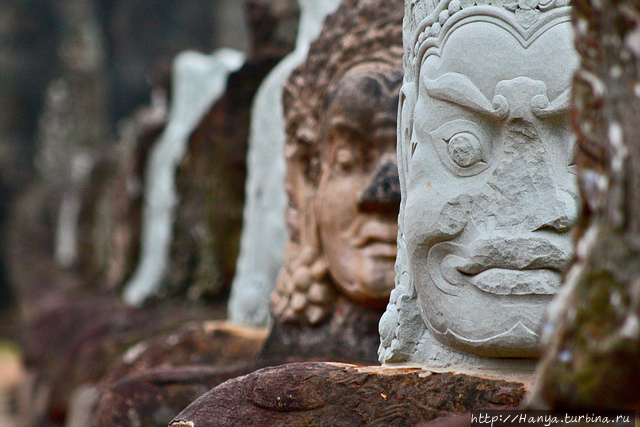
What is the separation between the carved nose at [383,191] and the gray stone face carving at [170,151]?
2.89 metres

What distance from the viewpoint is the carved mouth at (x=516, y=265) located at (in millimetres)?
1721

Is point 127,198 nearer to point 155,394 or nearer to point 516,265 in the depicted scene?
point 155,394

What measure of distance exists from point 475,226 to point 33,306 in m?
7.32

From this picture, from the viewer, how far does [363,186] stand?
2658 mm

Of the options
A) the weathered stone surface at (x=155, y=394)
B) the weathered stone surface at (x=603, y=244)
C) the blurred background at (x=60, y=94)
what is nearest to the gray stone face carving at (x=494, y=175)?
the weathered stone surface at (x=603, y=244)

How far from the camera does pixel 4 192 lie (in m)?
12.9

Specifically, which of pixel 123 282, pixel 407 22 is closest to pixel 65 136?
pixel 123 282

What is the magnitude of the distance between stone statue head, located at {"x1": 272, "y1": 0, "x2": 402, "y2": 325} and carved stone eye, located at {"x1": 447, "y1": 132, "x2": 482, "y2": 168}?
0.84m

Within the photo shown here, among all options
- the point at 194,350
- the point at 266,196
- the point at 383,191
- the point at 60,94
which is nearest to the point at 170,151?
the point at 266,196

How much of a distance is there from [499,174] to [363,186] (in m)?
0.94

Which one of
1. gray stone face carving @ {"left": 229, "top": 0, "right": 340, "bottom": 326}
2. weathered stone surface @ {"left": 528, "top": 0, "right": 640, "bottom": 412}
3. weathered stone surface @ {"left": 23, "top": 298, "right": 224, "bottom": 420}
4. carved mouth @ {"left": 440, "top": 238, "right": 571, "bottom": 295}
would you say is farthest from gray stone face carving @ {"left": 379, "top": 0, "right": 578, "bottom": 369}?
weathered stone surface @ {"left": 23, "top": 298, "right": 224, "bottom": 420}

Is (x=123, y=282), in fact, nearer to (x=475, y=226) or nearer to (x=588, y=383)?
(x=475, y=226)

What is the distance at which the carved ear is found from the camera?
1.92 m

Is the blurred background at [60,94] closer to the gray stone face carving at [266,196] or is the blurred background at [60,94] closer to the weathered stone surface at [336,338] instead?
the gray stone face carving at [266,196]
